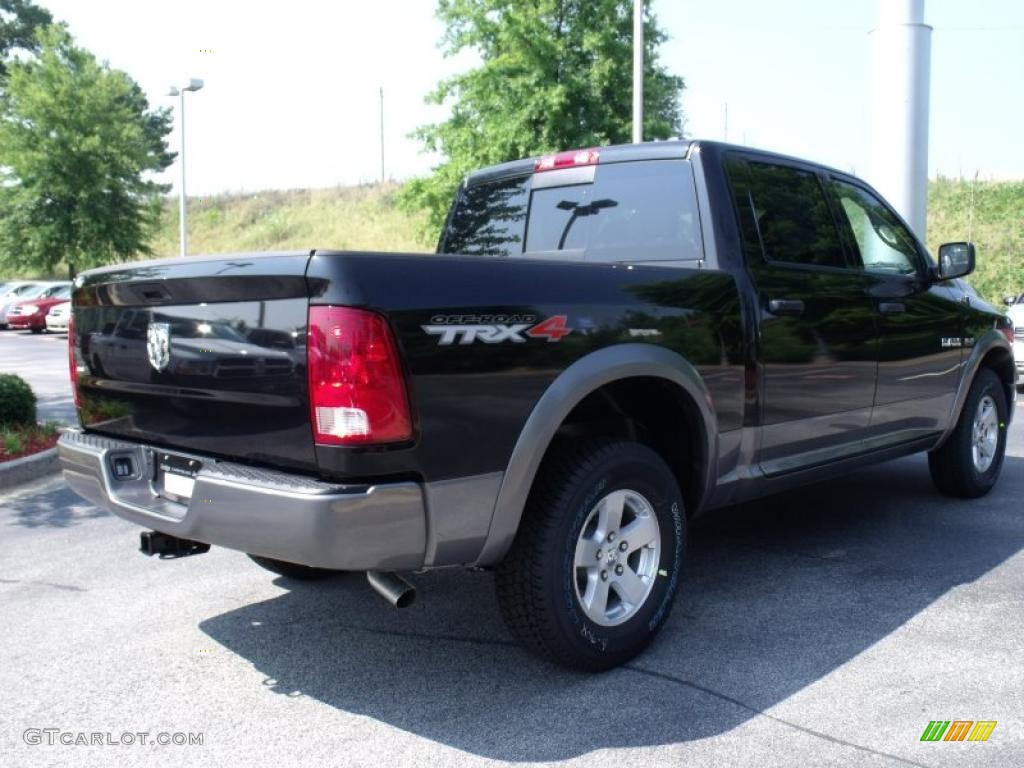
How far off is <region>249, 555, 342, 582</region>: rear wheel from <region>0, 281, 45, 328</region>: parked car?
2728 centimetres

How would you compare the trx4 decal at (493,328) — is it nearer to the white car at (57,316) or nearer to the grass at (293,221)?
the white car at (57,316)

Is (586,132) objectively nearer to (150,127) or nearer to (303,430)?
(303,430)

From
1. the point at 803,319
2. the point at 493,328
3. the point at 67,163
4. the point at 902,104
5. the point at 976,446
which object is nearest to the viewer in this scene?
the point at 493,328

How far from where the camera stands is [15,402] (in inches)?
307

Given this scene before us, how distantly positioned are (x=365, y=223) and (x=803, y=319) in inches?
1881

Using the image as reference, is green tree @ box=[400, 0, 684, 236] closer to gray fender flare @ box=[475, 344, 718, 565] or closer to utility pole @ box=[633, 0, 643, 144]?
utility pole @ box=[633, 0, 643, 144]

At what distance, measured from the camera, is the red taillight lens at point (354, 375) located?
2760 mm

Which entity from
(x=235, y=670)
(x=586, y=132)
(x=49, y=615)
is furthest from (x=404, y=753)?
(x=586, y=132)

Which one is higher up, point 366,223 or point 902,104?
point 366,223

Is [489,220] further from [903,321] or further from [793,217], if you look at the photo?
[903,321]

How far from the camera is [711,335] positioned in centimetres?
383

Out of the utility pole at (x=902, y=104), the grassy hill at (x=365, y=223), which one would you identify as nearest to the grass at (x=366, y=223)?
the grassy hill at (x=365, y=223)

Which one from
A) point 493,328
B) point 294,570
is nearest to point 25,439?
point 294,570

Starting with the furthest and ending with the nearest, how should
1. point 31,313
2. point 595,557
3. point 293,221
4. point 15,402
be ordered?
point 293,221, point 31,313, point 15,402, point 595,557
